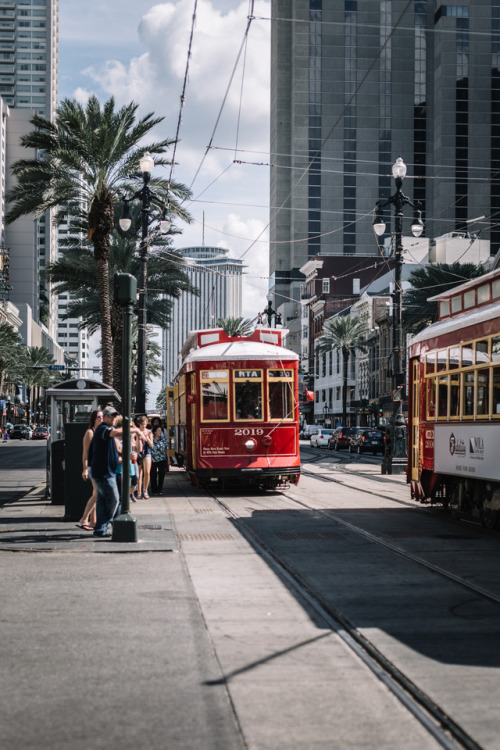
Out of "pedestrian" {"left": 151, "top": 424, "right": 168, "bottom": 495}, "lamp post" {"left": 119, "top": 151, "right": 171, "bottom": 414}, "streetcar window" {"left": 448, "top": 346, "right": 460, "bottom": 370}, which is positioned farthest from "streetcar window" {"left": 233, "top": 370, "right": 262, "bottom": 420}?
"streetcar window" {"left": 448, "top": 346, "right": 460, "bottom": 370}

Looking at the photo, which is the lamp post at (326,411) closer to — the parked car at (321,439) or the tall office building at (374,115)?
the tall office building at (374,115)

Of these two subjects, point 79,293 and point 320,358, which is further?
point 320,358

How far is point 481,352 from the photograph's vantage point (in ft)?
47.5

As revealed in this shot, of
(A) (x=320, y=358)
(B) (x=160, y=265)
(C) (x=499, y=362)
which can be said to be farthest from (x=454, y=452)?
(A) (x=320, y=358)

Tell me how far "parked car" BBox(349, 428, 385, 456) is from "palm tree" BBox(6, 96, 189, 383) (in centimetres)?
2766

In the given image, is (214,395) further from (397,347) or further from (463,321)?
(397,347)

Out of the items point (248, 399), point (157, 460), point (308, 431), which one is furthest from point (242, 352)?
point (308, 431)

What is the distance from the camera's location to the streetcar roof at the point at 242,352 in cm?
2255

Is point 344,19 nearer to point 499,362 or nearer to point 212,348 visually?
point 212,348

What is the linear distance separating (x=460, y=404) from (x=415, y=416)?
→ 10.6 feet

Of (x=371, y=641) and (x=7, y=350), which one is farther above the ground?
(x=7, y=350)

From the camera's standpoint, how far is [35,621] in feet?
26.7

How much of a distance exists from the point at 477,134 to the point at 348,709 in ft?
448

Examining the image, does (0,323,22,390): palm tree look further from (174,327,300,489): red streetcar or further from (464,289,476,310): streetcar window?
(464,289,476,310): streetcar window
